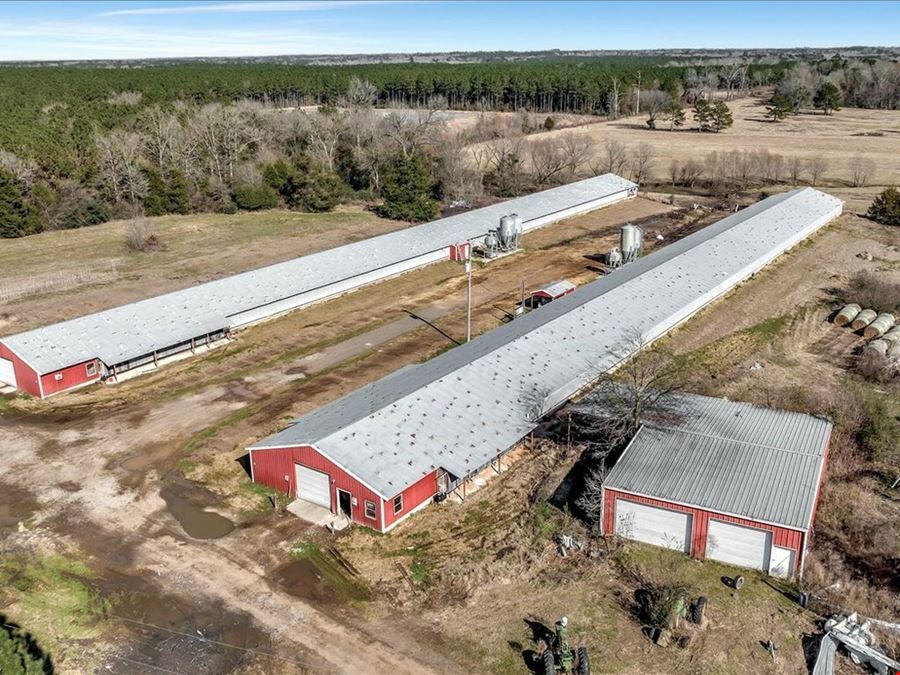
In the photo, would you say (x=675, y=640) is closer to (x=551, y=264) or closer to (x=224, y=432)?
(x=224, y=432)

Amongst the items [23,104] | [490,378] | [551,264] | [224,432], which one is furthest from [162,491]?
[23,104]

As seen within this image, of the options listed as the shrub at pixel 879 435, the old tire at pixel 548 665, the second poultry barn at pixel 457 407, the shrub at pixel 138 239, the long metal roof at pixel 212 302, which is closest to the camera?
the old tire at pixel 548 665

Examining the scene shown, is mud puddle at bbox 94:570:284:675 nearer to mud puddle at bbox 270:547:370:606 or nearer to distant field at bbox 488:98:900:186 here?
mud puddle at bbox 270:547:370:606

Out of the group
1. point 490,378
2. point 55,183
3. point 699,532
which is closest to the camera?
point 699,532

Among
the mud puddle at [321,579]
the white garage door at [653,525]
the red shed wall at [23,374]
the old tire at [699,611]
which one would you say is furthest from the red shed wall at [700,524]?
the red shed wall at [23,374]

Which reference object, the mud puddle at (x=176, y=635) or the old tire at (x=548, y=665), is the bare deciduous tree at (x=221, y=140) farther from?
the old tire at (x=548, y=665)

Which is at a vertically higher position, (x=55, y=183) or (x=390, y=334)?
(x=55, y=183)
